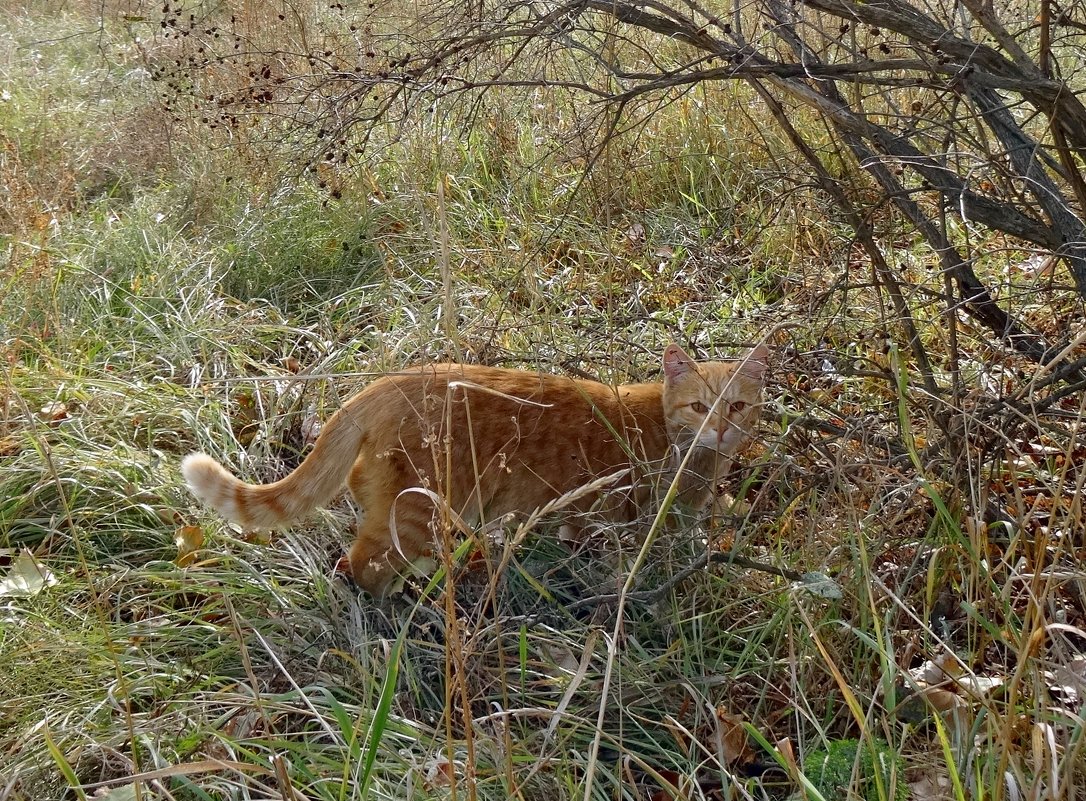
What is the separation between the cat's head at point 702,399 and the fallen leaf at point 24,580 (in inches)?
70.1

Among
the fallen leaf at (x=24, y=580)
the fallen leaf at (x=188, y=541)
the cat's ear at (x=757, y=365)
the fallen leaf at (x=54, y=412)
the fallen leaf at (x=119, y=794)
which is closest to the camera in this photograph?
the fallen leaf at (x=119, y=794)

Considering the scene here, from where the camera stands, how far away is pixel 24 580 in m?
2.65

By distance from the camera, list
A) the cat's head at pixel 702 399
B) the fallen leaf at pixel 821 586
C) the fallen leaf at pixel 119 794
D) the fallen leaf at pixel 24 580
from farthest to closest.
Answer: the cat's head at pixel 702 399 < the fallen leaf at pixel 24 580 < the fallen leaf at pixel 821 586 < the fallen leaf at pixel 119 794

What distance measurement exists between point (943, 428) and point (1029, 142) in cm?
74

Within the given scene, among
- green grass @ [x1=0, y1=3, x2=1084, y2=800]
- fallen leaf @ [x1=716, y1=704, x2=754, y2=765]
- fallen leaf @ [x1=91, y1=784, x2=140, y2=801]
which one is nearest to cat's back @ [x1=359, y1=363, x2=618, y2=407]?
green grass @ [x1=0, y1=3, x2=1084, y2=800]

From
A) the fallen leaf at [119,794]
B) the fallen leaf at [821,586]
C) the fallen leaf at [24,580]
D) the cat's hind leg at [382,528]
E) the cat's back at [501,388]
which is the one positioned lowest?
the fallen leaf at [119,794]

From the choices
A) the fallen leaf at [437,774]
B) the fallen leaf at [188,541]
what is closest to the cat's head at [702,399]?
the fallen leaf at [437,774]

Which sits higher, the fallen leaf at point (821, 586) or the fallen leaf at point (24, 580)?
the fallen leaf at point (821, 586)

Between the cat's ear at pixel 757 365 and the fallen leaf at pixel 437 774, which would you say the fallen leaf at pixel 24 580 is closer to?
the fallen leaf at pixel 437 774

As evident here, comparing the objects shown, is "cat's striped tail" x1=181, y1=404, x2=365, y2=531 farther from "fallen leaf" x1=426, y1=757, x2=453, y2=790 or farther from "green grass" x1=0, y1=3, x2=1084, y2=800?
"fallen leaf" x1=426, y1=757, x2=453, y2=790

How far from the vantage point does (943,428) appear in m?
2.29

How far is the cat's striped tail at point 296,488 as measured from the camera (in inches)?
103

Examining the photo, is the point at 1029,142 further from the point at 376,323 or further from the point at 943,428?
the point at 376,323

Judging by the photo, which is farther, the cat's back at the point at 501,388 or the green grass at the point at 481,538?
the cat's back at the point at 501,388
